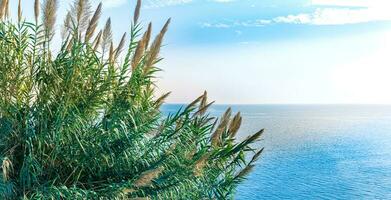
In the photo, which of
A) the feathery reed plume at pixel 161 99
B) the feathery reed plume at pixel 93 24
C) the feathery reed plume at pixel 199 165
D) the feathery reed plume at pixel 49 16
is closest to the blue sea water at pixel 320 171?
the feathery reed plume at pixel 161 99

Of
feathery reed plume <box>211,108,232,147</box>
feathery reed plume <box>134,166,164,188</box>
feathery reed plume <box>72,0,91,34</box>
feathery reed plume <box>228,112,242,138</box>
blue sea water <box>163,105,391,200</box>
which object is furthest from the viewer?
blue sea water <box>163,105,391,200</box>

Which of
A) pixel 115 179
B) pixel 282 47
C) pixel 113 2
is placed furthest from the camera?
pixel 282 47

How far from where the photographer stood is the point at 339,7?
21453mm

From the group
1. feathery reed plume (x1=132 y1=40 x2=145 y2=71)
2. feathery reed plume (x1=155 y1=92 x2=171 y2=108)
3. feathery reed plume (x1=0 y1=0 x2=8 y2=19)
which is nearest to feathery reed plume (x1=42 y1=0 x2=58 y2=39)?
feathery reed plume (x1=0 y1=0 x2=8 y2=19)

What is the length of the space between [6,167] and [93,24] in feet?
3.36

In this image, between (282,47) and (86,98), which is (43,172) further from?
(282,47)

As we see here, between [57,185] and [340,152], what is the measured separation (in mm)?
22707

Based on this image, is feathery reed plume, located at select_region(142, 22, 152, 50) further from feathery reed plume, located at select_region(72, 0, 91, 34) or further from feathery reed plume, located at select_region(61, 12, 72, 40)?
feathery reed plume, located at select_region(61, 12, 72, 40)

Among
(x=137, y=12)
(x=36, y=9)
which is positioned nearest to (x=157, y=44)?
(x=137, y=12)

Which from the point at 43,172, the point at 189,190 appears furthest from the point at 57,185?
the point at 189,190

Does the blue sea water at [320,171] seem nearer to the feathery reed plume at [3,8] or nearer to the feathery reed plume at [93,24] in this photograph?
the feathery reed plume at [93,24]

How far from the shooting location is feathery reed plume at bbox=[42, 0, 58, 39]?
303 centimetres

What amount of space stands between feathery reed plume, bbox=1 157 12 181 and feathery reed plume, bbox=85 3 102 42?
0.89 m

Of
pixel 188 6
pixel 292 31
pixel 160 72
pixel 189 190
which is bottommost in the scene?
pixel 189 190
